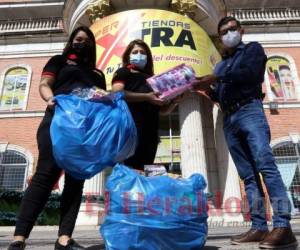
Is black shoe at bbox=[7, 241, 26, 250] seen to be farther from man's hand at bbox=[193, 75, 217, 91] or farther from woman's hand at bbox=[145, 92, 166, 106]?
man's hand at bbox=[193, 75, 217, 91]

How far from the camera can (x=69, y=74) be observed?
10.4 ft

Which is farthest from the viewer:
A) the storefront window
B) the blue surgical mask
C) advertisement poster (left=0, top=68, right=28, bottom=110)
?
advertisement poster (left=0, top=68, right=28, bottom=110)

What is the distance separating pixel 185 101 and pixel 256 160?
355 inches

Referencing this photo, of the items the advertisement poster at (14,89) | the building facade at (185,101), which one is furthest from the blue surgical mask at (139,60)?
the advertisement poster at (14,89)

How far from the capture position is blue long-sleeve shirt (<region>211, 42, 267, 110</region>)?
130 inches

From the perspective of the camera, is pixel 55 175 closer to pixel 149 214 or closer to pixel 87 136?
pixel 87 136

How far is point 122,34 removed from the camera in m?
11.8

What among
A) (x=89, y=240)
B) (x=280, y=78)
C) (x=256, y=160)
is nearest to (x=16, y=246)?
(x=89, y=240)

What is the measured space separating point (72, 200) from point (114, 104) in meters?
0.86

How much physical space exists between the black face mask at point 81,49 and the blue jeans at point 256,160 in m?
1.49

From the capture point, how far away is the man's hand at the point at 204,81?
3518 mm

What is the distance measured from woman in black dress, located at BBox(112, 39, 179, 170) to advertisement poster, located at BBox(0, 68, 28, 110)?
518 inches

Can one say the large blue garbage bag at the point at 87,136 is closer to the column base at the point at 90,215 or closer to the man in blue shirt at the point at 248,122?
the man in blue shirt at the point at 248,122

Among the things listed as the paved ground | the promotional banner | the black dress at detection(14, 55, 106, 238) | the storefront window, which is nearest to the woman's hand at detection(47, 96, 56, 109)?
the black dress at detection(14, 55, 106, 238)
